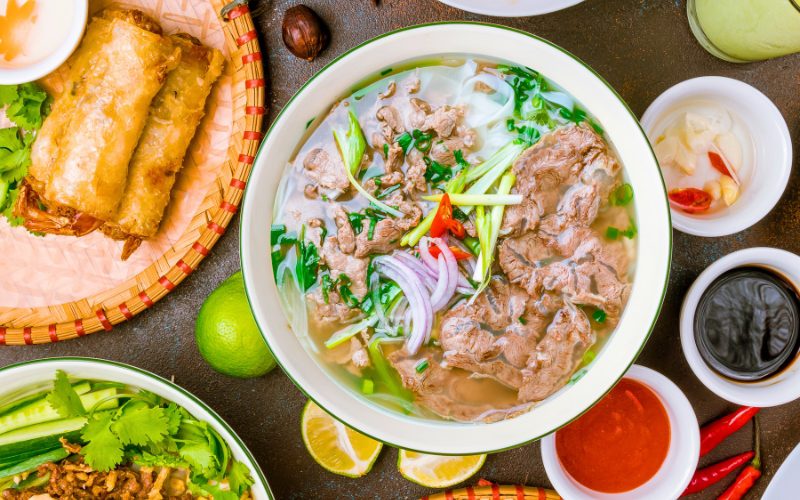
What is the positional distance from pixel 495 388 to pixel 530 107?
956 mm

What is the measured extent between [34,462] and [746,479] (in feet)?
9.12

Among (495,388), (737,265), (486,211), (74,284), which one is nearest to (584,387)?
(495,388)

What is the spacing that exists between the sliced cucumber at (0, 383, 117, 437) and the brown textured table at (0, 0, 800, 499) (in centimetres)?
23

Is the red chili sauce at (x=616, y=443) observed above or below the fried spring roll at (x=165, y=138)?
below

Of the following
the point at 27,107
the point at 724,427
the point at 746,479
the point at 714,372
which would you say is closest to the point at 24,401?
the point at 27,107

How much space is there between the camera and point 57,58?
2.33 m

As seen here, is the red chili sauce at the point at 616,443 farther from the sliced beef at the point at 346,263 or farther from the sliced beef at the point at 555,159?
the sliced beef at the point at 346,263

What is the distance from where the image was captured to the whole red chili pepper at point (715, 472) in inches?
105

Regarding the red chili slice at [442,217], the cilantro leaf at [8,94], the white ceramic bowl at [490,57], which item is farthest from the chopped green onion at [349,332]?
the cilantro leaf at [8,94]

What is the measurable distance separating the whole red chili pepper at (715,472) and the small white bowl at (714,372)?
39cm

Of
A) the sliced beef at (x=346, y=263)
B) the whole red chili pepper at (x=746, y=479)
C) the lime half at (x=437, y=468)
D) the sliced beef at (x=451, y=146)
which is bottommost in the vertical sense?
the whole red chili pepper at (x=746, y=479)

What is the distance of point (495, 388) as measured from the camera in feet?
7.44

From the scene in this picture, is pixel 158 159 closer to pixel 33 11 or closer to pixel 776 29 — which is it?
pixel 33 11

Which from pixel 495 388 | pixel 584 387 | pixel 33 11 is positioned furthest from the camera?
pixel 33 11
